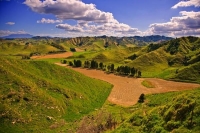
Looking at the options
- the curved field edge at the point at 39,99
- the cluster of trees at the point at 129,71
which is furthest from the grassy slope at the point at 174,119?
the cluster of trees at the point at 129,71

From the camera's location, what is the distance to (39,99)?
5534 cm

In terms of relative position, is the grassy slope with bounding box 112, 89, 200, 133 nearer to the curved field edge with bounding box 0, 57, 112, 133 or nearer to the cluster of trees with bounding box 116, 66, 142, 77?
the curved field edge with bounding box 0, 57, 112, 133

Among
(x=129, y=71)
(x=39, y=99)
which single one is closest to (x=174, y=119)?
(x=39, y=99)

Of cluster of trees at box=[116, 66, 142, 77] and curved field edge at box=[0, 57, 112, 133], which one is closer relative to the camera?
curved field edge at box=[0, 57, 112, 133]

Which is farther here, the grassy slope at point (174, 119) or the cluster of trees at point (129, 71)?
the cluster of trees at point (129, 71)

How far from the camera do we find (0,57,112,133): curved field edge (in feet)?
153

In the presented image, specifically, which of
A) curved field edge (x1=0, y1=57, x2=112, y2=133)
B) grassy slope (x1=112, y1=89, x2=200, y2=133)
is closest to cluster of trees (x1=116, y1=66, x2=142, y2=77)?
curved field edge (x1=0, y1=57, x2=112, y2=133)

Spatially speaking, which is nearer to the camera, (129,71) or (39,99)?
(39,99)

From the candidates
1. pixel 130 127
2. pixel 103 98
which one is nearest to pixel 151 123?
pixel 130 127

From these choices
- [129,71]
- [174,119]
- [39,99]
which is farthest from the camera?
[129,71]

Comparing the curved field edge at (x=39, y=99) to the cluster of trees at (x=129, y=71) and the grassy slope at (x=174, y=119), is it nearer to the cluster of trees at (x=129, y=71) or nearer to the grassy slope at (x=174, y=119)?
the grassy slope at (x=174, y=119)

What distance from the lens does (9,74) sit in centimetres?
5903

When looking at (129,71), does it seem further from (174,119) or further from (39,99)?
(174,119)

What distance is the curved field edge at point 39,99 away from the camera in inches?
1839
